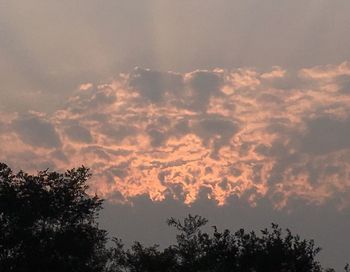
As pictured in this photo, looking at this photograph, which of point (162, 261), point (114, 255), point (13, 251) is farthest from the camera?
point (114, 255)

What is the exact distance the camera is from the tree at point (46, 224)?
5703 cm

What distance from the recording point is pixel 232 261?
214 ft

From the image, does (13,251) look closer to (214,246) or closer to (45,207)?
(45,207)

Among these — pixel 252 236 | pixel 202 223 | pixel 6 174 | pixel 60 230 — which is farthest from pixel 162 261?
pixel 6 174

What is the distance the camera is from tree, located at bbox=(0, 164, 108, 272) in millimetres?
57031

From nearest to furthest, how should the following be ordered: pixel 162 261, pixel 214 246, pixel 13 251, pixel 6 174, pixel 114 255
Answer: pixel 13 251, pixel 6 174, pixel 214 246, pixel 162 261, pixel 114 255

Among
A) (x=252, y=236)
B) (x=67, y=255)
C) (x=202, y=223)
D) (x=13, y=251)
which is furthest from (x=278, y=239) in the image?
(x=13, y=251)

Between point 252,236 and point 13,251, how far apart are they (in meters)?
→ 26.5

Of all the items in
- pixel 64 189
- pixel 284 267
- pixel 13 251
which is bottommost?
pixel 13 251

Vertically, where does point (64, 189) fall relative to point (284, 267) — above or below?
above

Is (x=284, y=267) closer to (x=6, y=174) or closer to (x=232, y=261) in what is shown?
(x=232, y=261)

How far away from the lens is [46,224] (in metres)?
60.2

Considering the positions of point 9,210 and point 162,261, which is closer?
point 9,210

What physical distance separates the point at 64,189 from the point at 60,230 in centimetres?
507
